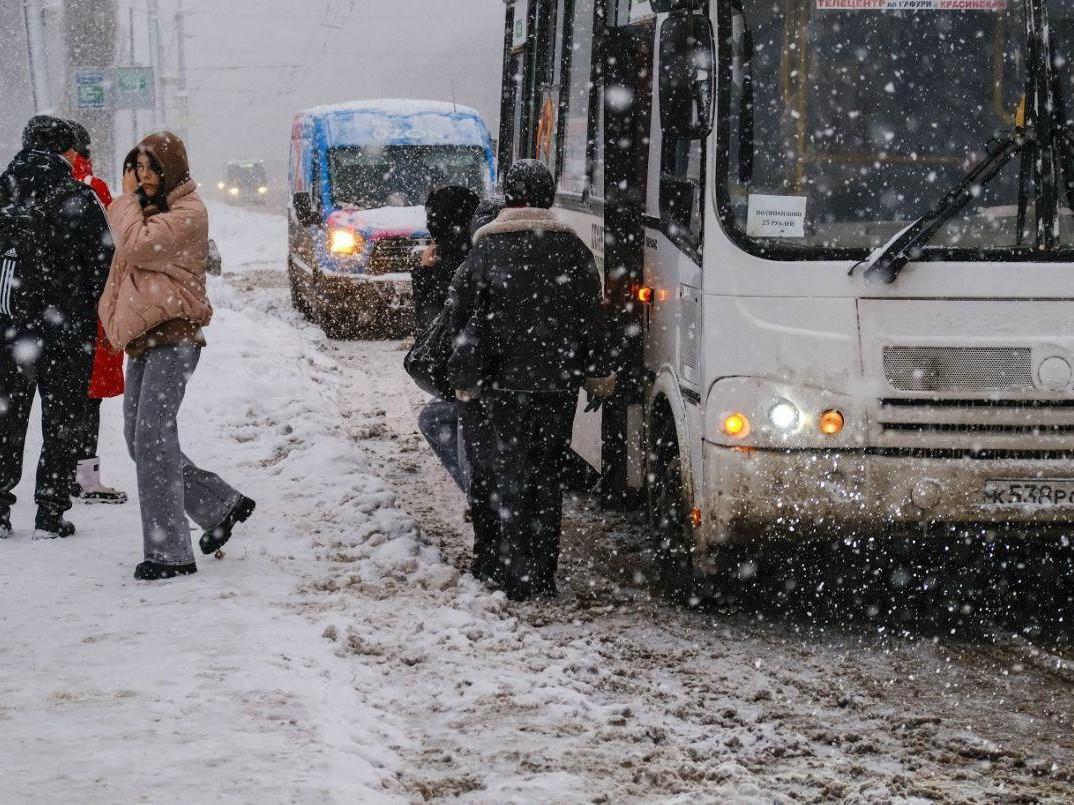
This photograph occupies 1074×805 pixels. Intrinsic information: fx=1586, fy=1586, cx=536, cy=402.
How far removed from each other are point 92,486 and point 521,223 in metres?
3.18

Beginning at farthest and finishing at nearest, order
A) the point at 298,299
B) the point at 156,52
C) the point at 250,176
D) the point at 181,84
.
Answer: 1. the point at 250,176
2. the point at 181,84
3. the point at 156,52
4. the point at 298,299

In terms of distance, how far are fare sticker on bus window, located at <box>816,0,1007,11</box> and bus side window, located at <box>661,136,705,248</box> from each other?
75 centimetres

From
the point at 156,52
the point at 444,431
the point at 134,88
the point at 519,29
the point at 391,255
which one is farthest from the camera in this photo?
the point at 156,52

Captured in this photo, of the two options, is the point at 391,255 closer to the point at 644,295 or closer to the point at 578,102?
the point at 578,102

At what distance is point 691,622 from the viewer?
671 cm

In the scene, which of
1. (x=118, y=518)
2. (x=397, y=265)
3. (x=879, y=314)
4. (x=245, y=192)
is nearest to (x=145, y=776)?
(x=879, y=314)

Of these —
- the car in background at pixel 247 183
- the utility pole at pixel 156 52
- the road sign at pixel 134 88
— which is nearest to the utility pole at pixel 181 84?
the utility pole at pixel 156 52

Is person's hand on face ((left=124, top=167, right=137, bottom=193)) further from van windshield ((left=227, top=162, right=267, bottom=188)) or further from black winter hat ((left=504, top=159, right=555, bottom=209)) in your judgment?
van windshield ((left=227, top=162, right=267, bottom=188))

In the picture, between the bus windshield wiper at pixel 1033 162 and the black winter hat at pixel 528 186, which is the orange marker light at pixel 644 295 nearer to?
the black winter hat at pixel 528 186

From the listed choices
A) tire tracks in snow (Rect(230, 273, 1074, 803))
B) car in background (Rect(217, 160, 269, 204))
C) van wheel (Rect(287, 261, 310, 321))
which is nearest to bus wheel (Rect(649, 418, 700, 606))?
tire tracks in snow (Rect(230, 273, 1074, 803))

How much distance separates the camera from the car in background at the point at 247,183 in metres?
91.3

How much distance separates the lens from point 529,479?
6961 mm

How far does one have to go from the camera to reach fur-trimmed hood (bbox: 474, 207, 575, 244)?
6.74 meters

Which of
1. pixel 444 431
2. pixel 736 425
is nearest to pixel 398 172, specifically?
pixel 444 431
